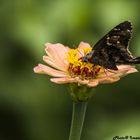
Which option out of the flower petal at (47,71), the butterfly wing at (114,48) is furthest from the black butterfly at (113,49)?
the flower petal at (47,71)

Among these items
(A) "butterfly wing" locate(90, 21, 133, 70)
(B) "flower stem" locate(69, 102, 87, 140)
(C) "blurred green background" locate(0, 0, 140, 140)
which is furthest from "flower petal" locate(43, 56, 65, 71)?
(C) "blurred green background" locate(0, 0, 140, 140)

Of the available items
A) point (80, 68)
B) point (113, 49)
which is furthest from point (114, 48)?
point (80, 68)

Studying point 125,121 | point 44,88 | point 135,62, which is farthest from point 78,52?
point 44,88

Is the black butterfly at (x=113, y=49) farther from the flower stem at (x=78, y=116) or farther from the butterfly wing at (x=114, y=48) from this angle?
the flower stem at (x=78, y=116)

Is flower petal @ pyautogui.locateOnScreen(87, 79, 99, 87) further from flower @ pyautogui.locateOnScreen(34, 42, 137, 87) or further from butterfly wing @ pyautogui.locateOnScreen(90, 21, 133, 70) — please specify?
butterfly wing @ pyautogui.locateOnScreen(90, 21, 133, 70)

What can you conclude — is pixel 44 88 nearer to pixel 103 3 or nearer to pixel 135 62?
pixel 103 3

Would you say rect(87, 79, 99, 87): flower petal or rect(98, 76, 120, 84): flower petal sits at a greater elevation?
rect(98, 76, 120, 84): flower petal

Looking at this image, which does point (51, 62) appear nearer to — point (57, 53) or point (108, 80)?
point (57, 53)
